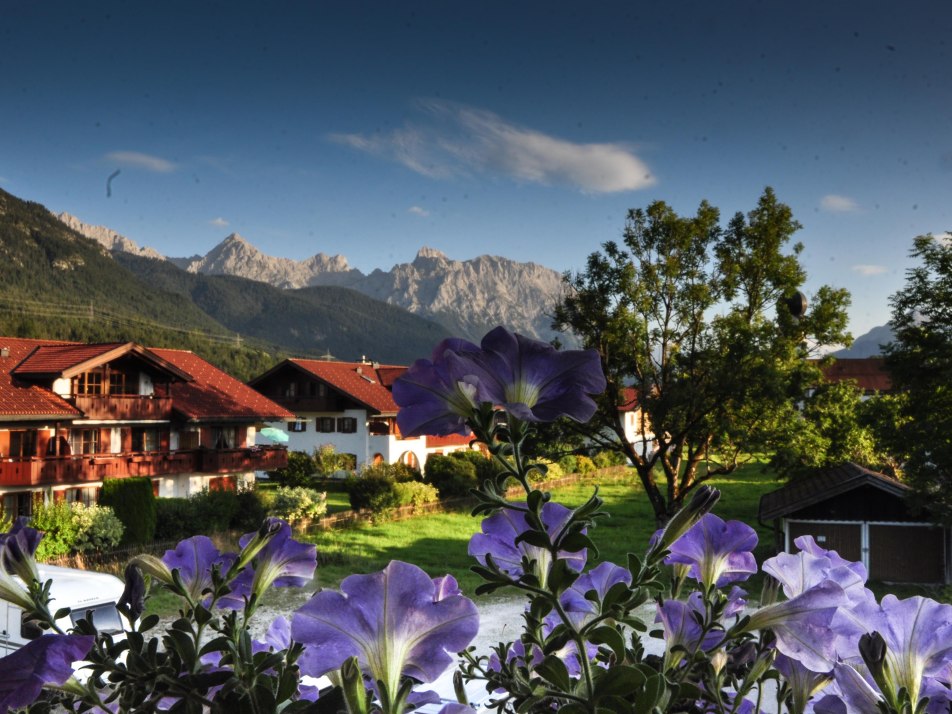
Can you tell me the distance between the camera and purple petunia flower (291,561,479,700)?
2.98 ft

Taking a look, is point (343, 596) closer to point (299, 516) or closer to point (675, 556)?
point (675, 556)

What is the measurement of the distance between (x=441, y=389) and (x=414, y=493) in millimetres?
31469

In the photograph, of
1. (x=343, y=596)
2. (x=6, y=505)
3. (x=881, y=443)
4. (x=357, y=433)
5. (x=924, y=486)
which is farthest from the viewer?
(x=357, y=433)

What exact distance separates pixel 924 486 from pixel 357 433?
28017 mm

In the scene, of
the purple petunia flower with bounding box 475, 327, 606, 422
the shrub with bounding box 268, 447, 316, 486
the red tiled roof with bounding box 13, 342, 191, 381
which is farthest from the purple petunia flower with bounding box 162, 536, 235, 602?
the shrub with bounding box 268, 447, 316, 486

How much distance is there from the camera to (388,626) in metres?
0.94

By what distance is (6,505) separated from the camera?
24109mm

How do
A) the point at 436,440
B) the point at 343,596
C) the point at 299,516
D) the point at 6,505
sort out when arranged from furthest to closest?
the point at 436,440, the point at 299,516, the point at 6,505, the point at 343,596

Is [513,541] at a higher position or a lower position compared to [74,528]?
higher

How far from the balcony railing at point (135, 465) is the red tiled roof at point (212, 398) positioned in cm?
147

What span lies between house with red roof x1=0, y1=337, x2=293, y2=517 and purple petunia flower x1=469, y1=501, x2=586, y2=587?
1020 inches

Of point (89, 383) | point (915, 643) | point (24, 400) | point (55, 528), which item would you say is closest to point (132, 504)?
point (55, 528)

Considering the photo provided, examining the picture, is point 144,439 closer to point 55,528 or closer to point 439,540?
point 55,528

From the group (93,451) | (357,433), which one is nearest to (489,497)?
(93,451)
